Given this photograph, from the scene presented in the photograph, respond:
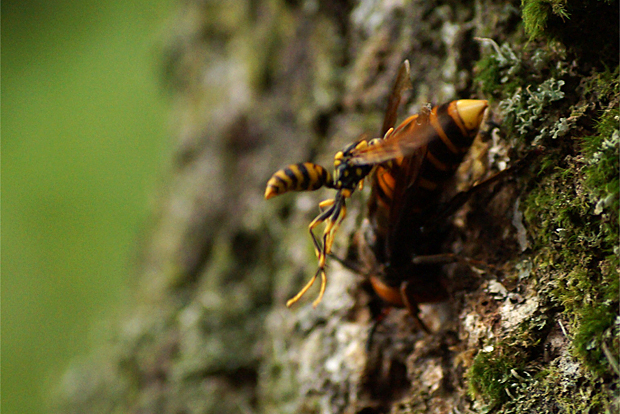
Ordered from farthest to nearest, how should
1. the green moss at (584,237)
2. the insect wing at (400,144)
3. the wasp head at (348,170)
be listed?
the wasp head at (348,170), the insect wing at (400,144), the green moss at (584,237)

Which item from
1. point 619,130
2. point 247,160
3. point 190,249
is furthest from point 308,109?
point 619,130

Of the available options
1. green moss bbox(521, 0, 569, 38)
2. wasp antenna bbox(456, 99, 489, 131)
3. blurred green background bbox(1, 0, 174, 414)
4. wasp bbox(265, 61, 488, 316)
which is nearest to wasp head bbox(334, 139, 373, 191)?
wasp bbox(265, 61, 488, 316)

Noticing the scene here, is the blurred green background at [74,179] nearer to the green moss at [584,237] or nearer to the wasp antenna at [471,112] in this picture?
the wasp antenna at [471,112]

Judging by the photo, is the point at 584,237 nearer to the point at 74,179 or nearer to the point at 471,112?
the point at 471,112

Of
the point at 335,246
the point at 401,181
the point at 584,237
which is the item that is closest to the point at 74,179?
the point at 335,246

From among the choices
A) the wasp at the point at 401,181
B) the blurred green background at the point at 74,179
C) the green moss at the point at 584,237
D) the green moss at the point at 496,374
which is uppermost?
the blurred green background at the point at 74,179

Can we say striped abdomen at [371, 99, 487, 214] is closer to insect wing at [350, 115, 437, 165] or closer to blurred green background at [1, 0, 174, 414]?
insect wing at [350, 115, 437, 165]

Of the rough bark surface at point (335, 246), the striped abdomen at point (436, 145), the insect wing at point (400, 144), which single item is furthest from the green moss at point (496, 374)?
the insect wing at point (400, 144)

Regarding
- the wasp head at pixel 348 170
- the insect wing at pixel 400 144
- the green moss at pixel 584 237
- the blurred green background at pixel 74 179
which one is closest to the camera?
the green moss at pixel 584 237
